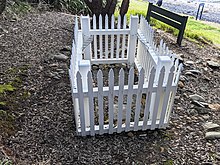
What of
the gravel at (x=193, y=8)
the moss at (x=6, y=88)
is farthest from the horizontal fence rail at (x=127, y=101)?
the gravel at (x=193, y=8)

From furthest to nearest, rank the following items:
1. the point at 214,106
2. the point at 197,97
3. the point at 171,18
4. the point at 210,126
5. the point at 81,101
A: the point at 171,18 < the point at 197,97 < the point at 214,106 < the point at 210,126 < the point at 81,101

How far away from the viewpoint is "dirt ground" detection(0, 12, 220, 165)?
2492mm

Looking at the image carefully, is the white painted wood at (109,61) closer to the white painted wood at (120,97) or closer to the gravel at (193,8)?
the white painted wood at (120,97)

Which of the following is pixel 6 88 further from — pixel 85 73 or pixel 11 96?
pixel 85 73

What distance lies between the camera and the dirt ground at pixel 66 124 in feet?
8.18

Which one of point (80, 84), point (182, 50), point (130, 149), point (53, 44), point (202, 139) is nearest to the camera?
point (80, 84)

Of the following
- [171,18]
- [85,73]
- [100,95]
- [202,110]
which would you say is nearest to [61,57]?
Answer: [85,73]

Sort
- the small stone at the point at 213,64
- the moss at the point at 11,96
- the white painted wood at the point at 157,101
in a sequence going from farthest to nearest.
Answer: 1. the small stone at the point at 213,64
2. the moss at the point at 11,96
3. the white painted wood at the point at 157,101

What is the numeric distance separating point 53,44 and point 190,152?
351 centimetres

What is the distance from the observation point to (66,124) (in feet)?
9.45

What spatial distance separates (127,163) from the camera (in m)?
2.44

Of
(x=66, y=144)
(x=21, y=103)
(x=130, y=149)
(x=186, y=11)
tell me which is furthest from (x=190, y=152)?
(x=186, y=11)

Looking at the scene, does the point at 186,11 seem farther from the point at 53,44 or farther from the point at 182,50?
the point at 53,44

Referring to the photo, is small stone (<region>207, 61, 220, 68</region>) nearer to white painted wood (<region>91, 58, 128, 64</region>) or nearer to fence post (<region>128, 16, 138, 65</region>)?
fence post (<region>128, 16, 138, 65</region>)
